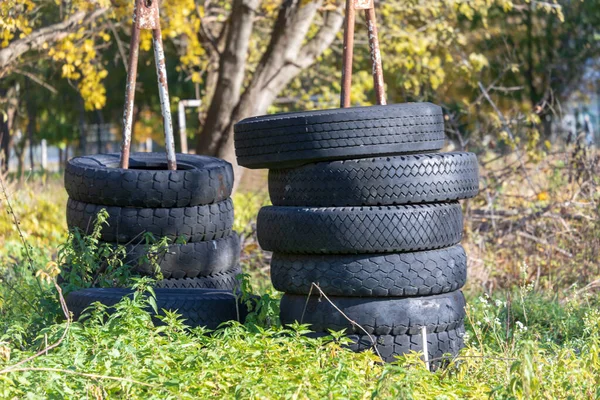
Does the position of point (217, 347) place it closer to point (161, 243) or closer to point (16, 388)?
point (16, 388)

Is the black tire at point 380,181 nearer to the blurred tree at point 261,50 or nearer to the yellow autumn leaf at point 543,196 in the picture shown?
the yellow autumn leaf at point 543,196

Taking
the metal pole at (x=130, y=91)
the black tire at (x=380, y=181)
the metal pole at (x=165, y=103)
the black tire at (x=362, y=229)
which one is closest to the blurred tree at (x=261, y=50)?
the metal pole at (x=130, y=91)

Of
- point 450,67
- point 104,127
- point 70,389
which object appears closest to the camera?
point 70,389

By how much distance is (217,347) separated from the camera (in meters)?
4.75

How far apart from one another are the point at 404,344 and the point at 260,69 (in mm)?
9597

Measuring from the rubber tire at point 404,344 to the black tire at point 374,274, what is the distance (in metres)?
0.24

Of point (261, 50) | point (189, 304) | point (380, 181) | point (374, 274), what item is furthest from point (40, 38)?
point (374, 274)

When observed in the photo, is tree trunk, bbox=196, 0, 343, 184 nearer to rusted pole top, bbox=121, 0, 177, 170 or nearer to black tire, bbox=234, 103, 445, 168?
rusted pole top, bbox=121, 0, 177, 170

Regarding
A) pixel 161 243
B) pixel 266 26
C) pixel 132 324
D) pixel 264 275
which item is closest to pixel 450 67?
pixel 266 26

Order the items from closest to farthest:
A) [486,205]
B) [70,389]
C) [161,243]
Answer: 1. [70,389]
2. [161,243]
3. [486,205]

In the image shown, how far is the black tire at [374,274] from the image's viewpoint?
17.1 ft

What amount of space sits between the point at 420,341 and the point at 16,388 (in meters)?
2.24

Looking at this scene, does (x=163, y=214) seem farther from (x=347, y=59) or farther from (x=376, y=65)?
(x=376, y=65)

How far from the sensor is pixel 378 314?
525 cm
